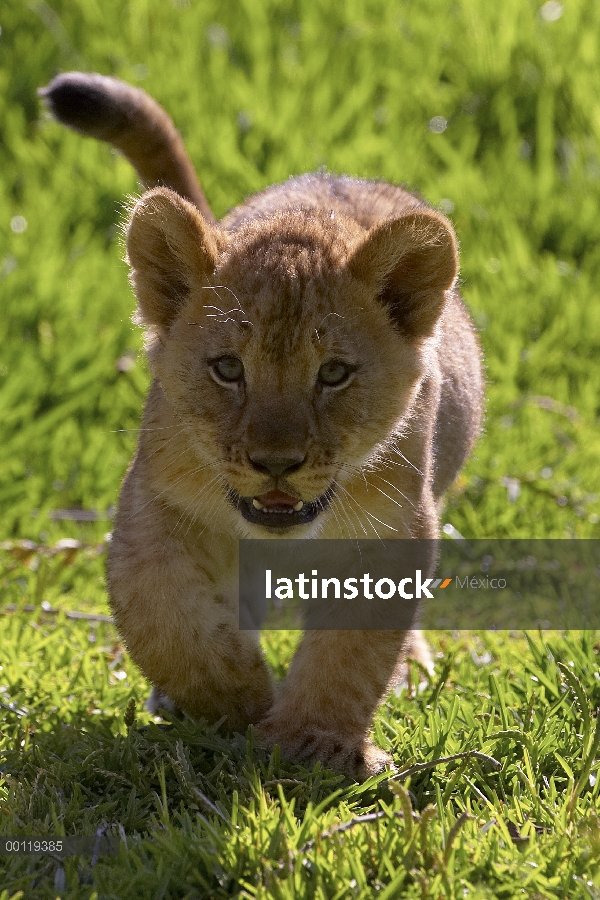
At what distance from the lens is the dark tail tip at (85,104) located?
182 inches

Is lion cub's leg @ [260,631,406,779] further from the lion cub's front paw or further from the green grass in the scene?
the green grass

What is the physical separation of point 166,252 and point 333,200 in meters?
0.85

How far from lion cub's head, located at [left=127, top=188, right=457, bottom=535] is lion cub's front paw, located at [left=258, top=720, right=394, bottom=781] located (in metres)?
0.59

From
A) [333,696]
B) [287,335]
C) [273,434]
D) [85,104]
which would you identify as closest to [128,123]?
[85,104]

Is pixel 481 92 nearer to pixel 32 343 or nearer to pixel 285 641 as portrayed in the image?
pixel 32 343

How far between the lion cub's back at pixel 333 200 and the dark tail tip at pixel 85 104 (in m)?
0.60

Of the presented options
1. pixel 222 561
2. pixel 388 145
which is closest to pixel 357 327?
pixel 222 561

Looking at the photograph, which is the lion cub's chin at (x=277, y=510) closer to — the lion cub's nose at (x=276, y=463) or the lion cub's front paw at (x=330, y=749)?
the lion cub's nose at (x=276, y=463)

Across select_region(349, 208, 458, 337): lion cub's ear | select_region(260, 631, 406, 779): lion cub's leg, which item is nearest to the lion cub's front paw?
select_region(260, 631, 406, 779): lion cub's leg

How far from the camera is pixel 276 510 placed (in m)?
3.52

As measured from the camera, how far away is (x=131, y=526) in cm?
387

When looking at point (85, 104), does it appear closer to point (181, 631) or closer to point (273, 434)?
point (273, 434)

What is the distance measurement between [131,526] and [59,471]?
2.43 m

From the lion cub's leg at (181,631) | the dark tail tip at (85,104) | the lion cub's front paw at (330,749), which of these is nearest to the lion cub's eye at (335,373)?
the lion cub's leg at (181,631)
